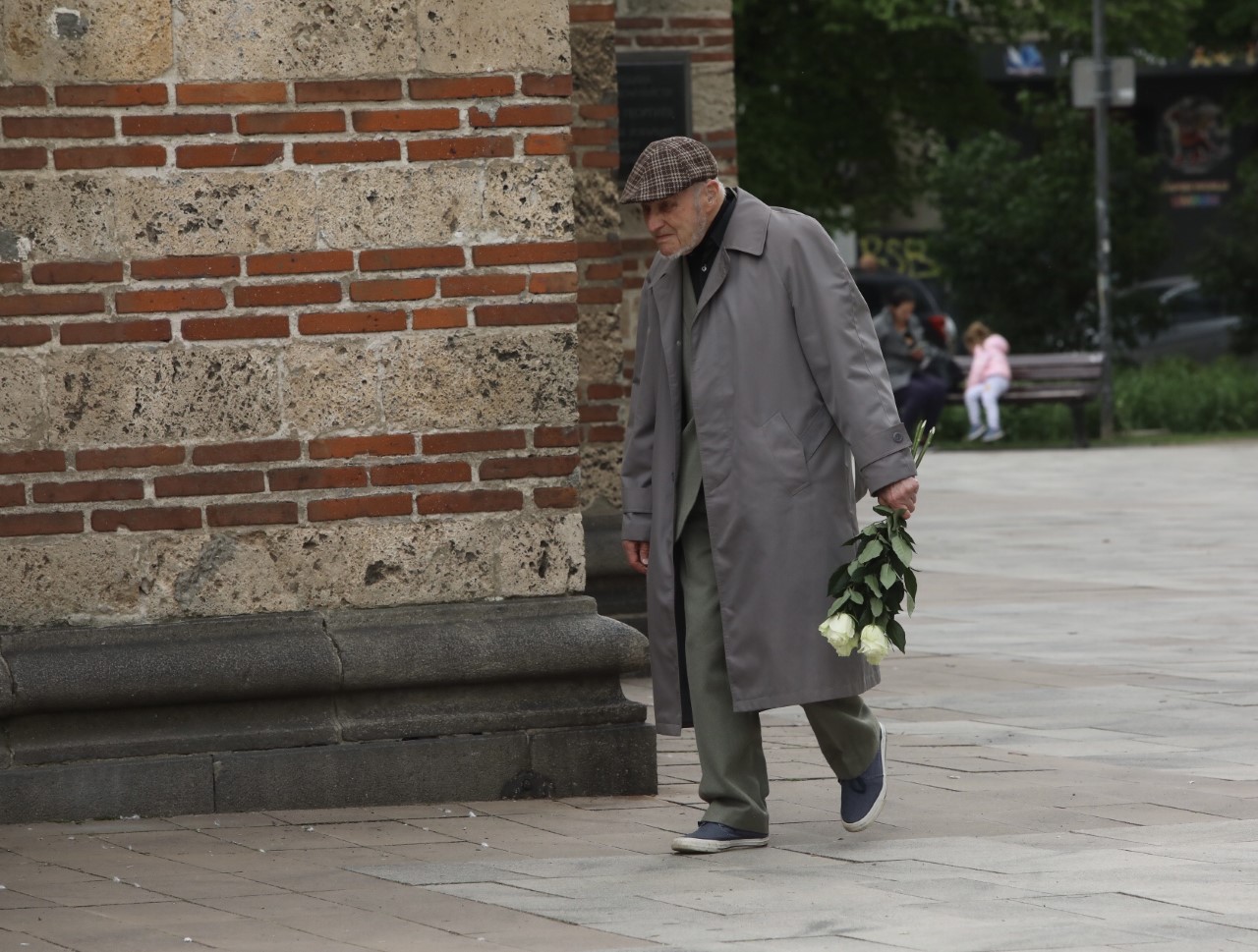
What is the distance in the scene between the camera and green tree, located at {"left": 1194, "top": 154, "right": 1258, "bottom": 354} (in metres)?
→ 31.9

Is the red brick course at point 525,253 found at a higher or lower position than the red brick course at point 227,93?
lower

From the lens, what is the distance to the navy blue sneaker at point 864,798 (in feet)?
19.6

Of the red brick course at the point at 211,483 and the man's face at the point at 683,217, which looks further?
the red brick course at the point at 211,483

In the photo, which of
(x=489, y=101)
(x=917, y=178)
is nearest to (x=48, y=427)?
(x=489, y=101)

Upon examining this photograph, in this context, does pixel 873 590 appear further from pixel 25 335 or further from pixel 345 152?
pixel 25 335

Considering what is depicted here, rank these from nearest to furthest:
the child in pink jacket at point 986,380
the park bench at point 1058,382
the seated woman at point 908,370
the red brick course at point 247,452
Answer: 1. the red brick course at point 247,452
2. the seated woman at point 908,370
3. the park bench at point 1058,382
4. the child in pink jacket at point 986,380

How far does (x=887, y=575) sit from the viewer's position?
5664 mm

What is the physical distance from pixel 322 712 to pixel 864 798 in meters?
1.58

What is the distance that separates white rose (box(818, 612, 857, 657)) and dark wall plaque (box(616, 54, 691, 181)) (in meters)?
4.77

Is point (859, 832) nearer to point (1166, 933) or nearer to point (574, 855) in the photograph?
point (574, 855)

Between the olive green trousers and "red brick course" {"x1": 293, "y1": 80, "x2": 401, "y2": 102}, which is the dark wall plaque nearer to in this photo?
"red brick course" {"x1": 293, "y1": 80, "x2": 401, "y2": 102}

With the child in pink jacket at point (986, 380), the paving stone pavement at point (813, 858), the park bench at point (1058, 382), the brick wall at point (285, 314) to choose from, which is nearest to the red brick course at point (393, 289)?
the brick wall at point (285, 314)

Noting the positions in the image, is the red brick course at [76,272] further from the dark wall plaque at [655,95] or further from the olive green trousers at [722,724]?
the dark wall plaque at [655,95]

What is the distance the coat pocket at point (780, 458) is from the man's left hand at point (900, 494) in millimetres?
223
